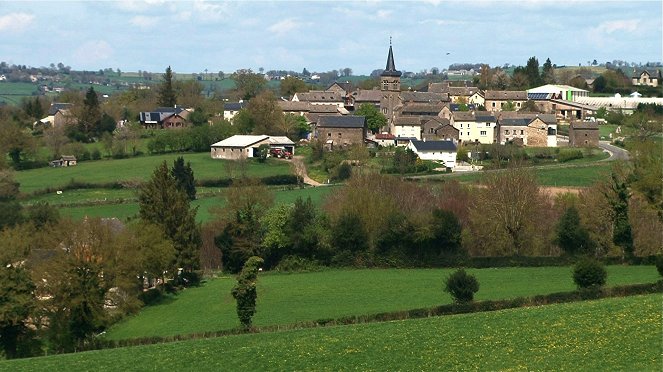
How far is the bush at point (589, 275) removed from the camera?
2975cm

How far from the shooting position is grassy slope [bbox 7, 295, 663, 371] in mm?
21844

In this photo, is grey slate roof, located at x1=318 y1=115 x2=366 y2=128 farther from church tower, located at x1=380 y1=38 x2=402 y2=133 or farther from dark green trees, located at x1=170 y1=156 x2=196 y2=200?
dark green trees, located at x1=170 y1=156 x2=196 y2=200

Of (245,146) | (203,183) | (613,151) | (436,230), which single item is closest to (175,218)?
(436,230)

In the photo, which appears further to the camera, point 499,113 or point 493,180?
point 499,113

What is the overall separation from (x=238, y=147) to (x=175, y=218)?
105 feet

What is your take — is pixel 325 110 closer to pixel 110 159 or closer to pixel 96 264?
pixel 110 159

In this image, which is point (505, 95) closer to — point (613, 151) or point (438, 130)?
point (438, 130)

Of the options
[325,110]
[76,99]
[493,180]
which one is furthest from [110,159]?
[493,180]

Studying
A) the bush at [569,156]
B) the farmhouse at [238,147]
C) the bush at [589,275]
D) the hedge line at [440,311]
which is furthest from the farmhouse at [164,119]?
the bush at [589,275]

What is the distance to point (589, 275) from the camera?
29734 mm

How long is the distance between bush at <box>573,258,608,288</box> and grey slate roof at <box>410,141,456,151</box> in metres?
38.8

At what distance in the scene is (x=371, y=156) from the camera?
70.2 meters

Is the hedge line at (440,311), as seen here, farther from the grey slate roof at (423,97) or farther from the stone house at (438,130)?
the grey slate roof at (423,97)

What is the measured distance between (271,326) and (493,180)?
19.1m
